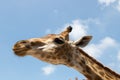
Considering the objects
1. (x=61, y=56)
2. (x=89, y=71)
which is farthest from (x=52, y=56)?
(x=89, y=71)

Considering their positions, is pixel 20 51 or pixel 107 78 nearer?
pixel 20 51

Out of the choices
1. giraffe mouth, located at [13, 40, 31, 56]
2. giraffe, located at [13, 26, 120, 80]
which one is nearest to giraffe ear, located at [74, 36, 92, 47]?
giraffe, located at [13, 26, 120, 80]

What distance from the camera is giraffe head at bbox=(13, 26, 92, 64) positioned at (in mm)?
12203

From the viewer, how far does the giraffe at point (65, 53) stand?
1229 cm

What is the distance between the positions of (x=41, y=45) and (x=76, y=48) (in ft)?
3.24

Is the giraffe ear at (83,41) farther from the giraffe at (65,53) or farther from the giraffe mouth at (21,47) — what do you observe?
the giraffe mouth at (21,47)

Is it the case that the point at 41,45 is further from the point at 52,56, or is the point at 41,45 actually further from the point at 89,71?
the point at 89,71


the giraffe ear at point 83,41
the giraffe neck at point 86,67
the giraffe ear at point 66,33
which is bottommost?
the giraffe neck at point 86,67

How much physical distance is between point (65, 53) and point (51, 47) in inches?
17.9

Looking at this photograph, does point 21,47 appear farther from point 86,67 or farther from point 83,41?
point 86,67

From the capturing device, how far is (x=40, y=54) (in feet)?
40.7

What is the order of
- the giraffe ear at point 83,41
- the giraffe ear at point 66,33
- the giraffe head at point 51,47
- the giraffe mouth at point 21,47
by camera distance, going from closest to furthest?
the giraffe mouth at point 21,47 < the giraffe head at point 51,47 < the giraffe ear at point 83,41 < the giraffe ear at point 66,33

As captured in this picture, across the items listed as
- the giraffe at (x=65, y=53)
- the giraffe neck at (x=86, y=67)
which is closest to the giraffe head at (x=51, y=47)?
the giraffe at (x=65, y=53)

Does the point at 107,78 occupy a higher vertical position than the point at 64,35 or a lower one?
lower
